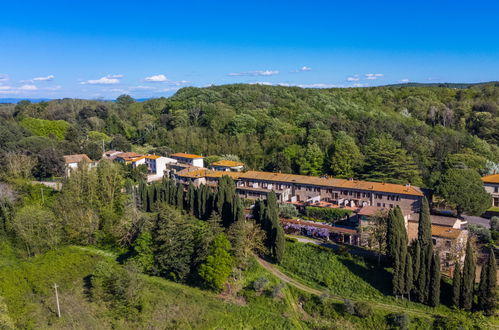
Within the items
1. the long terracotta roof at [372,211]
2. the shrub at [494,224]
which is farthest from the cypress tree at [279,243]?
the shrub at [494,224]

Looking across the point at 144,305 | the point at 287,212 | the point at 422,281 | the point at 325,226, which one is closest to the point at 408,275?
the point at 422,281

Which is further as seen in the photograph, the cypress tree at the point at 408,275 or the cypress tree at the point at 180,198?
the cypress tree at the point at 180,198

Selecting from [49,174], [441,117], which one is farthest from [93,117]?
[441,117]

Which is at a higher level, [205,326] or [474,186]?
[474,186]

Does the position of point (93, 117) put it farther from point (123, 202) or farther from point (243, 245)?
point (243, 245)

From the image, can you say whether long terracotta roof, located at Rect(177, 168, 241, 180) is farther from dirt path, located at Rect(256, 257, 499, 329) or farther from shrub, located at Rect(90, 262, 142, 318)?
shrub, located at Rect(90, 262, 142, 318)

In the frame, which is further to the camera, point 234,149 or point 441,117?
point 441,117

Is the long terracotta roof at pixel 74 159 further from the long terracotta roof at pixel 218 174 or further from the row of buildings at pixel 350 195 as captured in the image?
the long terracotta roof at pixel 218 174
